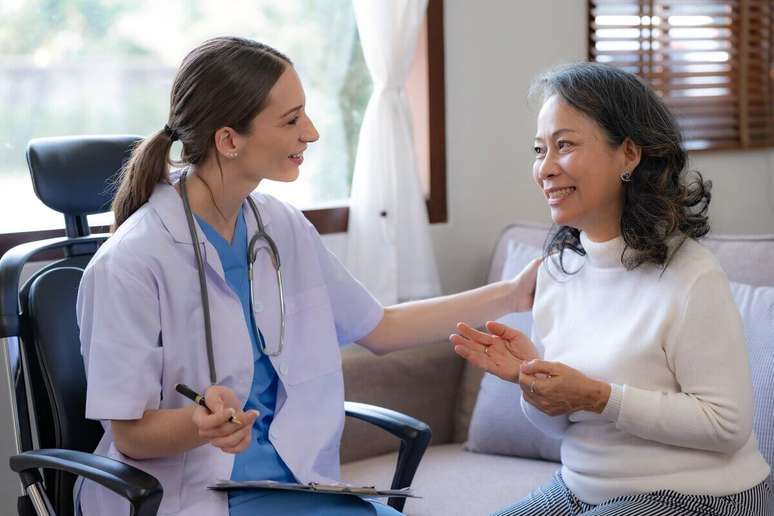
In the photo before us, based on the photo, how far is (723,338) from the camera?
1.63 m

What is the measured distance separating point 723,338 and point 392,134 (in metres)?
1.45

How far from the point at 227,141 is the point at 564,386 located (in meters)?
0.73

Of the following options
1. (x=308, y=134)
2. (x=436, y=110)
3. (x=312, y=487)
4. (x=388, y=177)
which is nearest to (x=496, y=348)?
(x=312, y=487)

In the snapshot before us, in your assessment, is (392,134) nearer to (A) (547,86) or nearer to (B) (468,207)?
(B) (468,207)

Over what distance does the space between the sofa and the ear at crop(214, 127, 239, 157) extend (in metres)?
0.94

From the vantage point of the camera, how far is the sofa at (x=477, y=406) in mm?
2193

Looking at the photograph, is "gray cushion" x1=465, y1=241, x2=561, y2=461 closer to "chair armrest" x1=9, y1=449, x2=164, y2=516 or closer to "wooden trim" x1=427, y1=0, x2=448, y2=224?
"wooden trim" x1=427, y1=0, x2=448, y2=224

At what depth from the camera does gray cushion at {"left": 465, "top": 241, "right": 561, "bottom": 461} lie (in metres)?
2.49

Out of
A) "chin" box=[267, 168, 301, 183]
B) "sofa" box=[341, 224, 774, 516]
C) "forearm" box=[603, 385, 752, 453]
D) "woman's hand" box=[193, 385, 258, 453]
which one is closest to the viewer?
"woman's hand" box=[193, 385, 258, 453]

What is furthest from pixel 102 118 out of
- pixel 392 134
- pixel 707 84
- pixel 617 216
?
pixel 707 84

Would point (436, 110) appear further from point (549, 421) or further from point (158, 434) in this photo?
point (158, 434)

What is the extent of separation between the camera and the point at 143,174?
5.97 feet

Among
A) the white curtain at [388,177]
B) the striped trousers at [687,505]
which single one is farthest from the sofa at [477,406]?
the striped trousers at [687,505]

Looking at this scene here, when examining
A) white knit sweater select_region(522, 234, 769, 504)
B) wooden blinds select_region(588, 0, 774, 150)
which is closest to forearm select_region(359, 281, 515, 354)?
white knit sweater select_region(522, 234, 769, 504)
